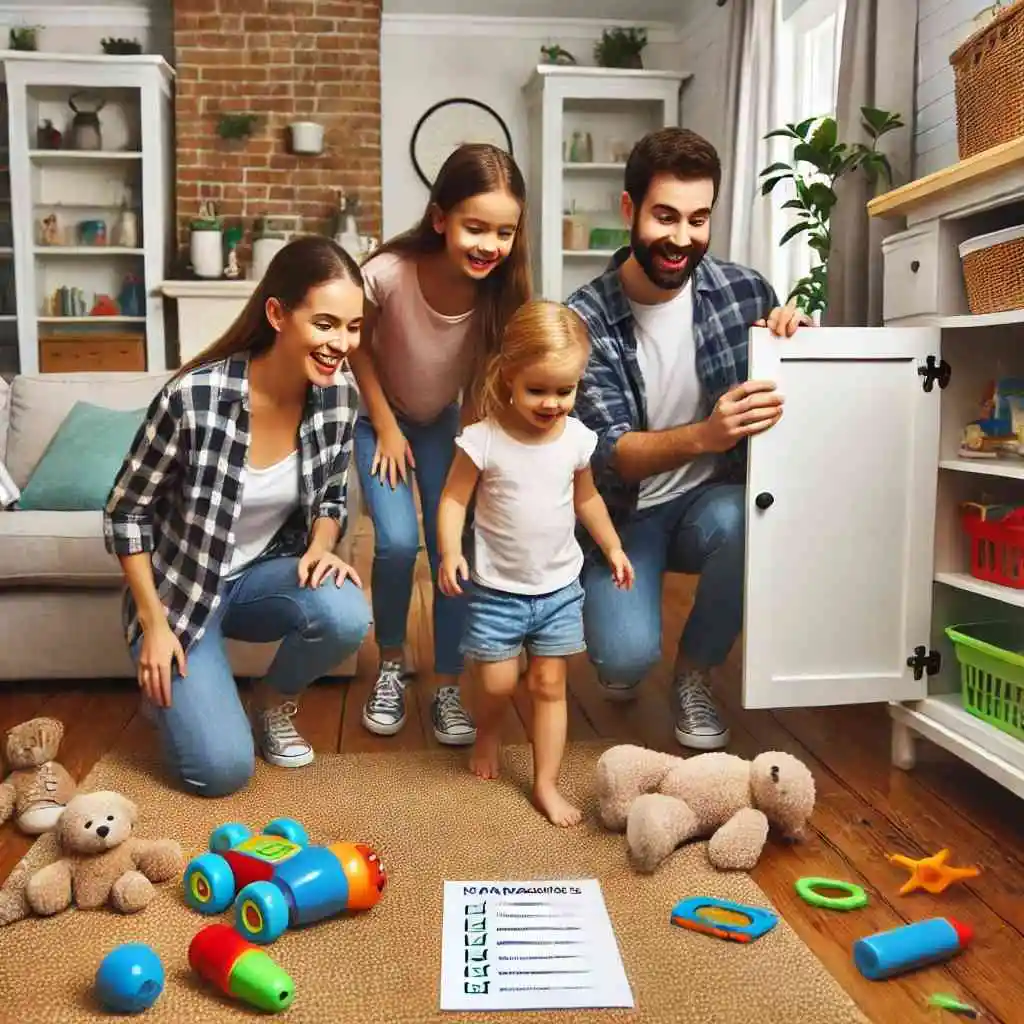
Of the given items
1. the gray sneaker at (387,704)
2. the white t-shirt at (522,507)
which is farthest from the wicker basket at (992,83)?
the gray sneaker at (387,704)

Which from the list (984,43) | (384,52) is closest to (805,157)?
(984,43)

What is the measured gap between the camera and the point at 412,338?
2246mm

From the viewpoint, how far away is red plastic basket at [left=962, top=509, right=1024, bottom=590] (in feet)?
6.52

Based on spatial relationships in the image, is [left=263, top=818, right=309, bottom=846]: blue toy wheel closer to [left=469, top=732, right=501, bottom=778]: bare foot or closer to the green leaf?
[left=469, top=732, right=501, bottom=778]: bare foot

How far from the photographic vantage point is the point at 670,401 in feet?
7.63

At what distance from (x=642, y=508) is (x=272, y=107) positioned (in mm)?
4238

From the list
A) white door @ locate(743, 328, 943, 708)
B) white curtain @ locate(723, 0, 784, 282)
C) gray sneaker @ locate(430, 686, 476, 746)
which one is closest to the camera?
white door @ locate(743, 328, 943, 708)

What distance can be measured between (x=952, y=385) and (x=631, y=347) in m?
0.62

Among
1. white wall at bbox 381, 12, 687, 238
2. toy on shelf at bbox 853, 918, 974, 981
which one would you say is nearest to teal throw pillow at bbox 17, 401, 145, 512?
toy on shelf at bbox 853, 918, 974, 981

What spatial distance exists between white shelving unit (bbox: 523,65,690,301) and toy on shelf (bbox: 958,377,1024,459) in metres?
3.91

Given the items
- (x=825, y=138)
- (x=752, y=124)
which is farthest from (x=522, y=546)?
(x=752, y=124)

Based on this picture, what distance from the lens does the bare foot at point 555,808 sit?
1.93 meters

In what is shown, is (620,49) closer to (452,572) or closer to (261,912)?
(452,572)

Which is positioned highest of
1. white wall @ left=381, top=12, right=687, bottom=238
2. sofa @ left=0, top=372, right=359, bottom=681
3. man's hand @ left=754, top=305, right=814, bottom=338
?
white wall @ left=381, top=12, right=687, bottom=238
